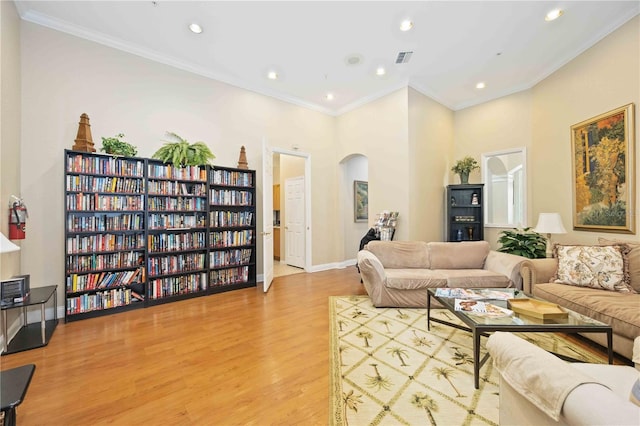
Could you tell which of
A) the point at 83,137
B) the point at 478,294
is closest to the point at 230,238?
the point at 83,137

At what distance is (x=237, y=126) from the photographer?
4676 mm

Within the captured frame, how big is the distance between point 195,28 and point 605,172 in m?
5.52

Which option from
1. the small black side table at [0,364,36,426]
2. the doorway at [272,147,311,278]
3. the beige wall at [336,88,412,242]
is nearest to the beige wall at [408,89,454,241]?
the beige wall at [336,88,412,242]

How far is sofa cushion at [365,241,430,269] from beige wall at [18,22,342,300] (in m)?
2.20

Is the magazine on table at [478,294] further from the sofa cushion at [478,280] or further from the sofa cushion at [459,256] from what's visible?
the sofa cushion at [459,256]

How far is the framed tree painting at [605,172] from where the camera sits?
10.2 feet

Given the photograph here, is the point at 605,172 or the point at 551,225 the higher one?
the point at 605,172

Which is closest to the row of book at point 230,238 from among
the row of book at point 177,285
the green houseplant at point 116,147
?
the row of book at point 177,285

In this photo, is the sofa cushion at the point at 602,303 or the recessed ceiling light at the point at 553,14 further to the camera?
the recessed ceiling light at the point at 553,14

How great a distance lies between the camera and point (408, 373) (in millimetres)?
2012

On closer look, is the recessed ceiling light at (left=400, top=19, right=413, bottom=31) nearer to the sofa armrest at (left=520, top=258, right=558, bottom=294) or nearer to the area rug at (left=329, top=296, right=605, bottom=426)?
the sofa armrest at (left=520, top=258, right=558, bottom=294)

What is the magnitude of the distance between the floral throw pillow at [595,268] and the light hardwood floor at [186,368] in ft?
8.70

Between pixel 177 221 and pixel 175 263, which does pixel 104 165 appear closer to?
pixel 177 221

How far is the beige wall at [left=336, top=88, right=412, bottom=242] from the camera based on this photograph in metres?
4.77
